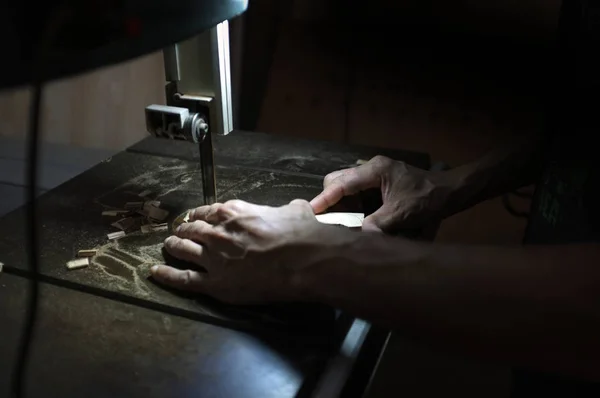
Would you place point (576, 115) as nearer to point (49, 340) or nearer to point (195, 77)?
point (195, 77)

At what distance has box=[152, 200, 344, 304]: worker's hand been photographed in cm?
79

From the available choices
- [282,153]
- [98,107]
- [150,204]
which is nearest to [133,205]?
[150,204]

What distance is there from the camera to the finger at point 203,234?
33.8 inches

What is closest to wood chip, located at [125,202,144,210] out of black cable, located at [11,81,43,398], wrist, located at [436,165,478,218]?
black cable, located at [11,81,43,398]

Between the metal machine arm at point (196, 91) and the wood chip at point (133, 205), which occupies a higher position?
the metal machine arm at point (196, 91)

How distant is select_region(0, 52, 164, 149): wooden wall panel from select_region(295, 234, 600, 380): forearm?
1.34 meters

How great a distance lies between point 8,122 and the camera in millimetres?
1996

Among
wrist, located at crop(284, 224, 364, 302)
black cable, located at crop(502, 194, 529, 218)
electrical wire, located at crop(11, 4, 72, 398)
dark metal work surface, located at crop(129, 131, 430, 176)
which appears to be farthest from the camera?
black cable, located at crop(502, 194, 529, 218)

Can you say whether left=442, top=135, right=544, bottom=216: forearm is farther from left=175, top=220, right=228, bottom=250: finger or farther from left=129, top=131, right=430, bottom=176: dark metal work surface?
left=175, top=220, right=228, bottom=250: finger

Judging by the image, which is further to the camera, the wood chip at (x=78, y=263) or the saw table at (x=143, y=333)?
the wood chip at (x=78, y=263)

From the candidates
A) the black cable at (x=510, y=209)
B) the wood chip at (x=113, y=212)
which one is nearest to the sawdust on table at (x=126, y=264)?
the wood chip at (x=113, y=212)

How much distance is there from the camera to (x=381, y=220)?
1.04 meters

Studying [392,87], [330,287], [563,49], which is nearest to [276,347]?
[330,287]

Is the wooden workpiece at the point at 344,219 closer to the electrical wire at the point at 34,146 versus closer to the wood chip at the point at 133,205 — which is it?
the wood chip at the point at 133,205
